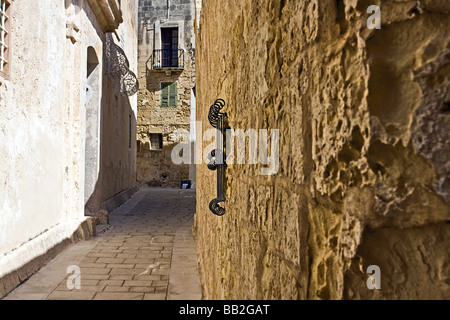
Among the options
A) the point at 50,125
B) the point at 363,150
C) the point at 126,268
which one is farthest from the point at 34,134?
the point at 363,150

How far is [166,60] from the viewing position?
1970cm

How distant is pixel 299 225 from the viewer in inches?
35.0

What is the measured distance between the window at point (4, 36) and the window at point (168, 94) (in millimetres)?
15064

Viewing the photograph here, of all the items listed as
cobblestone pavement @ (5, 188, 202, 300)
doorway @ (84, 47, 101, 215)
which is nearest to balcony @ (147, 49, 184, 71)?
doorway @ (84, 47, 101, 215)

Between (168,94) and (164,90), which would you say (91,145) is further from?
(164,90)

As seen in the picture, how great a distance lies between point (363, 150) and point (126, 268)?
4.70 meters

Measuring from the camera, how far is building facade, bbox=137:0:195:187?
19.0m

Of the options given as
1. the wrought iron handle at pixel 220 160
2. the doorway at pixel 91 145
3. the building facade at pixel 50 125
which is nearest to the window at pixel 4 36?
the building facade at pixel 50 125

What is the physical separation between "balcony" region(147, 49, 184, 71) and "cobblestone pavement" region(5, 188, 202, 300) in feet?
41.8

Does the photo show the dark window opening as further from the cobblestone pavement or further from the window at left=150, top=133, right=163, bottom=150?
the cobblestone pavement

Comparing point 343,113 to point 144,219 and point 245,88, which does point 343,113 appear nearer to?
point 245,88

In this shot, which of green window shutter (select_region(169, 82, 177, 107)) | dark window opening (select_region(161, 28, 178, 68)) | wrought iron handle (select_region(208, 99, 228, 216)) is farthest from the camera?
dark window opening (select_region(161, 28, 178, 68))
